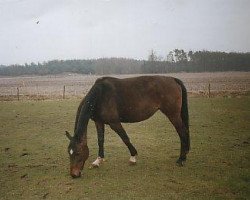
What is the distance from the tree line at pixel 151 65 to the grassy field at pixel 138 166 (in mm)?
23851

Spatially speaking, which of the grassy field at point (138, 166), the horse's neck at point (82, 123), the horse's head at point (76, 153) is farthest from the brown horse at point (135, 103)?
the horse's head at point (76, 153)

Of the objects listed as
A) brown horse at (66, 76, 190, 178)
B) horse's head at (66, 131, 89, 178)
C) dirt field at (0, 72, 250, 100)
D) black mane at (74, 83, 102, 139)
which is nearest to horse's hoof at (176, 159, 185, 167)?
brown horse at (66, 76, 190, 178)

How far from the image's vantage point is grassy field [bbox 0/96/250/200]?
5.55m

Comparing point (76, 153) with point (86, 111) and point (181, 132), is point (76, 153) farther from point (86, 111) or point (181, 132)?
point (181, 132)

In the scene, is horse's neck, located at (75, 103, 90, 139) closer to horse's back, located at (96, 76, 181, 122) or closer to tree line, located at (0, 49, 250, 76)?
horse's back, located at (96, 76, 181, 122)

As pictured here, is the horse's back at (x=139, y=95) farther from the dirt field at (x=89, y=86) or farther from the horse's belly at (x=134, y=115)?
the dirt field at (x=89, y=86)

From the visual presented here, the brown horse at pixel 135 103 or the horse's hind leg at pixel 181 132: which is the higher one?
the brown horse at pixel 135 103

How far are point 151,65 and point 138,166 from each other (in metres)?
77.5

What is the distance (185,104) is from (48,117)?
30.6ft

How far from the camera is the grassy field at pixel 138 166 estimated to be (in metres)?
5.55

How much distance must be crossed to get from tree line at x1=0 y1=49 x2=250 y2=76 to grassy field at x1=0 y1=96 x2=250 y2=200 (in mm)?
23851

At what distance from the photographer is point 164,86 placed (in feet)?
24.0

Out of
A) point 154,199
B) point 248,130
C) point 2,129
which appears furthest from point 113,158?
point 2,129

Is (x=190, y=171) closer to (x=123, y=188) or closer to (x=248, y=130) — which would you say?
(x=123, y=188)
